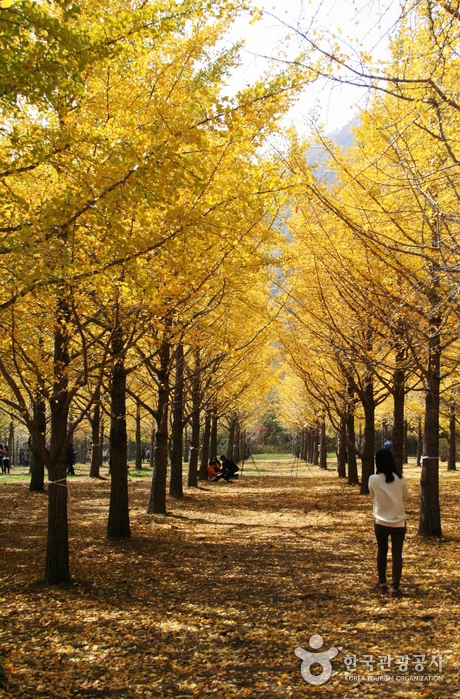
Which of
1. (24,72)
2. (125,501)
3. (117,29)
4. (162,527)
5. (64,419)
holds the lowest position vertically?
(162,527)

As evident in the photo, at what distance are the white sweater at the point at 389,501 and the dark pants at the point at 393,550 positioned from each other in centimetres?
6

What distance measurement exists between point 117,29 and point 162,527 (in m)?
8.15

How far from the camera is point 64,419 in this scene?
6.10m

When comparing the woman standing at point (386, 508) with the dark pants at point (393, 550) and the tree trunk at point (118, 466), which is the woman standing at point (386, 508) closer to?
the dark pants at point (393, 550)

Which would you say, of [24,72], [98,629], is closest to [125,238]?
[24,72]

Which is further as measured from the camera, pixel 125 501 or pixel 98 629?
pixel 125 501

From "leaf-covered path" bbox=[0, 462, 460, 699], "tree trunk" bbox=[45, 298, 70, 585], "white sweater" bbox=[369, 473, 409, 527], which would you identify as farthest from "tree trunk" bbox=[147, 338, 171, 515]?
"white sweater" bbox=[369, 473, 409, 527]

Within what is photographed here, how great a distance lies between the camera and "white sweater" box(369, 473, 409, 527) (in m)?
5.39

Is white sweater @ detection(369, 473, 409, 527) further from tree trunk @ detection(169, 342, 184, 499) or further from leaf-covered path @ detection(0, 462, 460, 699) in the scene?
tree trunk @ detection(169, 342, 184, 499)

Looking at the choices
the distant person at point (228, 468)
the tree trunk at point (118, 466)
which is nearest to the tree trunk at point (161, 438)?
the tree trunk at point (118, 466)

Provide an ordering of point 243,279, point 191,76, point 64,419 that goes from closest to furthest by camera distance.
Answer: point 191,76
point 64,419
point 243,279

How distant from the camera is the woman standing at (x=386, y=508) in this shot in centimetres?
537

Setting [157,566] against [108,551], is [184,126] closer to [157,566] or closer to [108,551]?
[157,566]

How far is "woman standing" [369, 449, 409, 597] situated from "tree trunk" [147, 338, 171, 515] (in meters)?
5.26
